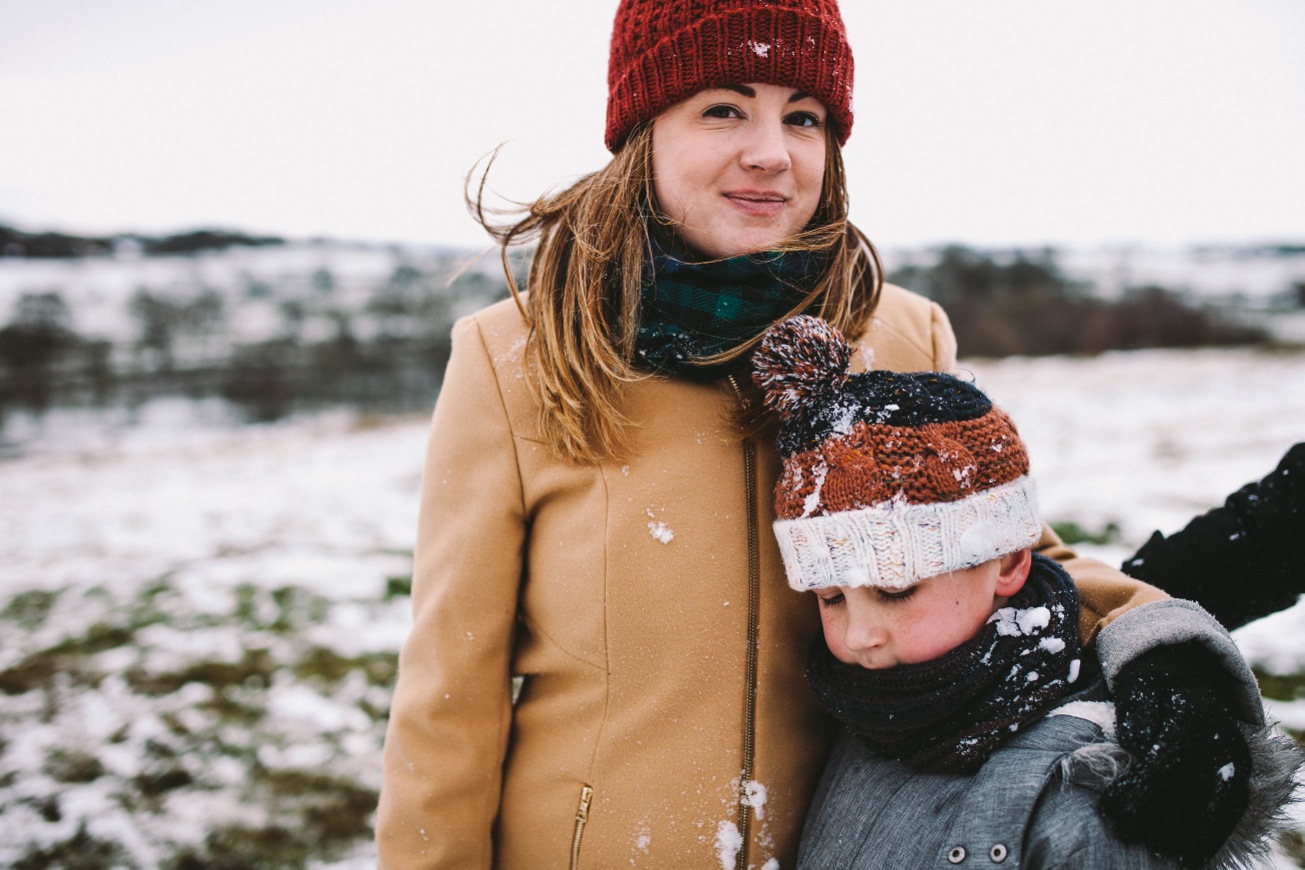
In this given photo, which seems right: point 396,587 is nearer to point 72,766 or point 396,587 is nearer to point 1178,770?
point 72,766

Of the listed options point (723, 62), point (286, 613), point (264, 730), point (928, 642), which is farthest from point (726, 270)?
point (286, 613)

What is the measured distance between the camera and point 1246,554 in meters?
1.40

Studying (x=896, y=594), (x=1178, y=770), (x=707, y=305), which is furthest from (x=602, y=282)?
(x=1178, y=770)

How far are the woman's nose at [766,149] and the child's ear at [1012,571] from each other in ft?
2.42

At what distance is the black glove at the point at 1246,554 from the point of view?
1359 mm

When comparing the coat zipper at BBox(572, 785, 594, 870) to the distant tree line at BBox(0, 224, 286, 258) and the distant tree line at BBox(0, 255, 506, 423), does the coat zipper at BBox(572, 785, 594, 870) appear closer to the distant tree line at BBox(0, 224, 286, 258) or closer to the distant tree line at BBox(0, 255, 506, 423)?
the distant tree line at BBox(0, 255, 506, 423)

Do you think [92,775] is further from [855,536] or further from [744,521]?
[855,536]

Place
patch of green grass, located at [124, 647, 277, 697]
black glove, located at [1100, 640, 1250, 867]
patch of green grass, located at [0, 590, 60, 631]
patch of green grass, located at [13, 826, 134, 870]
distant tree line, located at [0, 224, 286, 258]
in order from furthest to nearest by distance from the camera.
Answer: distant tree line, located at [0, 224, 286, 258], patch of green grass, located at [0, 590, 60, 631], patch of green grass, located at [124, 647, 277, 697], patch of green grass, located at [13, 826, 134, 870], black glove, located at [1100, 640, 1250, 867]

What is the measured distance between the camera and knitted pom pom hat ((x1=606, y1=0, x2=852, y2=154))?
1.29 meters

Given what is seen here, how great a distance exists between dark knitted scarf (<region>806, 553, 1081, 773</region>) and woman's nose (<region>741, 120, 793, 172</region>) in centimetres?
80

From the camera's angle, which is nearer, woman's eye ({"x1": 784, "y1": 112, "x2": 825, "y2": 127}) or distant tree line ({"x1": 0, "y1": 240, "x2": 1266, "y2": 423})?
woman's eye ({"x1": 784, "y1": 112, "x2": 825, "y2": 127})

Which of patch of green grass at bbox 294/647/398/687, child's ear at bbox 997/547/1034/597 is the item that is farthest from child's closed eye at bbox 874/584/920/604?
patch of green grass at bbox 294/647/398/687

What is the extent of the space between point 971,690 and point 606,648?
1.89 feet

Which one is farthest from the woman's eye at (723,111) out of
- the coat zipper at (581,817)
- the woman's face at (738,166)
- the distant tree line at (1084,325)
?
the distant tree line at (1084,325)
